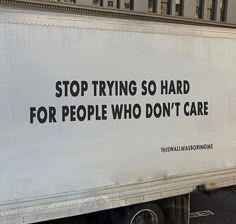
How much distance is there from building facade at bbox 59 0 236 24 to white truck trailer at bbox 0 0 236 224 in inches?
893

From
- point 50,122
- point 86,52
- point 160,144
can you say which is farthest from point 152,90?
point 50,122

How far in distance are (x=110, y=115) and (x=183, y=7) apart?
107ft

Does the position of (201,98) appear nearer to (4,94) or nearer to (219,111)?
(219,111)

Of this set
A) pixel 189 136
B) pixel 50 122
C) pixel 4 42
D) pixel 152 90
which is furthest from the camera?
pixel 189 136

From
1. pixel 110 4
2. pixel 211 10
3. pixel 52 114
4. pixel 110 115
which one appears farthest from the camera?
pixel 211 10

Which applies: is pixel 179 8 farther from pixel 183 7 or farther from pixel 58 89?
pixel 58 89

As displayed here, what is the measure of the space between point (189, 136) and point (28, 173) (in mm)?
2562

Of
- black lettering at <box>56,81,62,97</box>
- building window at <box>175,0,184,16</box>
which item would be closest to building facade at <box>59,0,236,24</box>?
building window at <box>175,0,184,16</box>

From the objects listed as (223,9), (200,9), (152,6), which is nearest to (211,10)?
(223,9)

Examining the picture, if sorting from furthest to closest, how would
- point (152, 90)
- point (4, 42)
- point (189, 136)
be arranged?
point (189, 136), point (152, 90), point (4, 42)

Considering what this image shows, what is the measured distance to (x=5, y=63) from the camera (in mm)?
4801

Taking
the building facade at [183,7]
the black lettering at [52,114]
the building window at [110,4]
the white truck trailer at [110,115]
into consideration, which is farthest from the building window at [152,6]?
the black lettering at [52,114]

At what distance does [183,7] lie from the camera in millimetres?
36625

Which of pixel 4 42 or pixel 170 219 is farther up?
pixel 4 42
